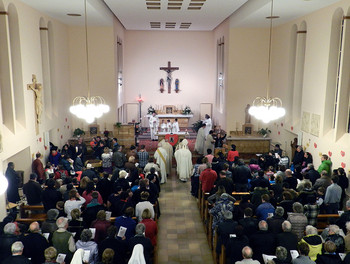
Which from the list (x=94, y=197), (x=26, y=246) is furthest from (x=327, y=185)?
(x=26, y=246)

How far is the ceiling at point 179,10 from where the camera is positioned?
11366 mm

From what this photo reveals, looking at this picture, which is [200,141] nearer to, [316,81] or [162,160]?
[162,160]

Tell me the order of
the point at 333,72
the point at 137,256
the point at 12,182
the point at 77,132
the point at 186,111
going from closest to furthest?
the point at 137,256 → the point at 12,182 → the point at 333,72 → the point at 77,132 → the point at 186,111

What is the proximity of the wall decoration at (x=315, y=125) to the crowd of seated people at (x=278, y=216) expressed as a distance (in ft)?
5.02

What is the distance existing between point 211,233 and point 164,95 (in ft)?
49.7

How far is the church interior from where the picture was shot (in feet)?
35.0

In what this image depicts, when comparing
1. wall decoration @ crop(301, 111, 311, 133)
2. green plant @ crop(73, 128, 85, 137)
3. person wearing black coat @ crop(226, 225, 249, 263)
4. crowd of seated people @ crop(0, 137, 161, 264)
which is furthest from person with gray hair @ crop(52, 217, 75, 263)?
green plant @ crop(73, 128, 85, 137)

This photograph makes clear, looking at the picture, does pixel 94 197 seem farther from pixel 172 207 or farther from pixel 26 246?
pixel 172 207

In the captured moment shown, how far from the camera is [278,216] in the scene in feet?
22.7

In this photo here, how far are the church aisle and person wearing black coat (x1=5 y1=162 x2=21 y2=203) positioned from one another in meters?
4.00

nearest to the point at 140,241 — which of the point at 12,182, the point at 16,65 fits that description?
the point at 12,182

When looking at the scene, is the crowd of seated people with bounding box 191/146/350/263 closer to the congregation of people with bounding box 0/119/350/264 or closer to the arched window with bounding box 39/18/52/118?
the congregation of people with bounding box 0/119/350/264

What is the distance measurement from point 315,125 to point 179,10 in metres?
7.05

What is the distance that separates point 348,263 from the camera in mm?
5680
